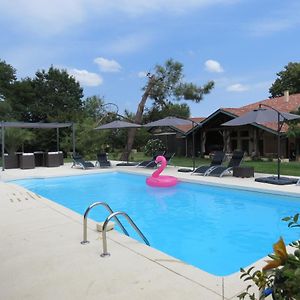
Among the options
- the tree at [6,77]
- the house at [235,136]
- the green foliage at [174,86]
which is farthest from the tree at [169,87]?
the tree at [6,77]

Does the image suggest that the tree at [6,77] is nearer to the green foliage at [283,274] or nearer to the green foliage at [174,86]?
the green foliage at [174,86]

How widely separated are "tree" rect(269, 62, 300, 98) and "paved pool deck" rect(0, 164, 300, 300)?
3315cm

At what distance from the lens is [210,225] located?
23.7 feet

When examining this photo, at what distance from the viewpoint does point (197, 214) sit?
321 inches

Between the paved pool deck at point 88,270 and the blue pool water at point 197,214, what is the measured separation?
5.07 feet

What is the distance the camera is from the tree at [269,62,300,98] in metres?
33.6

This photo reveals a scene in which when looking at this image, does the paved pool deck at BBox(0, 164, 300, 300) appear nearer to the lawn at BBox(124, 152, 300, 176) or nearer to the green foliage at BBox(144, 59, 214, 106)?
the lawn at BBox(124, 152, 300, 176)

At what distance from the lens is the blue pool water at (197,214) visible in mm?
5711

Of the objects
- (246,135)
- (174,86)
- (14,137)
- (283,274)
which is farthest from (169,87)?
(283,274)

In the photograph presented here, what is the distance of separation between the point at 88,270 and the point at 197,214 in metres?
4.87

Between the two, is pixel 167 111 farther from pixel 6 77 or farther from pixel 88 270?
pixel 88 270

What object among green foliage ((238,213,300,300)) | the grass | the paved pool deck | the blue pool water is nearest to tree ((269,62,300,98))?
the grass

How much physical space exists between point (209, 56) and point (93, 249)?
21471 millimetres

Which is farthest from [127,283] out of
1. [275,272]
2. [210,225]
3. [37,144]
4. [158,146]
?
[37,144]
